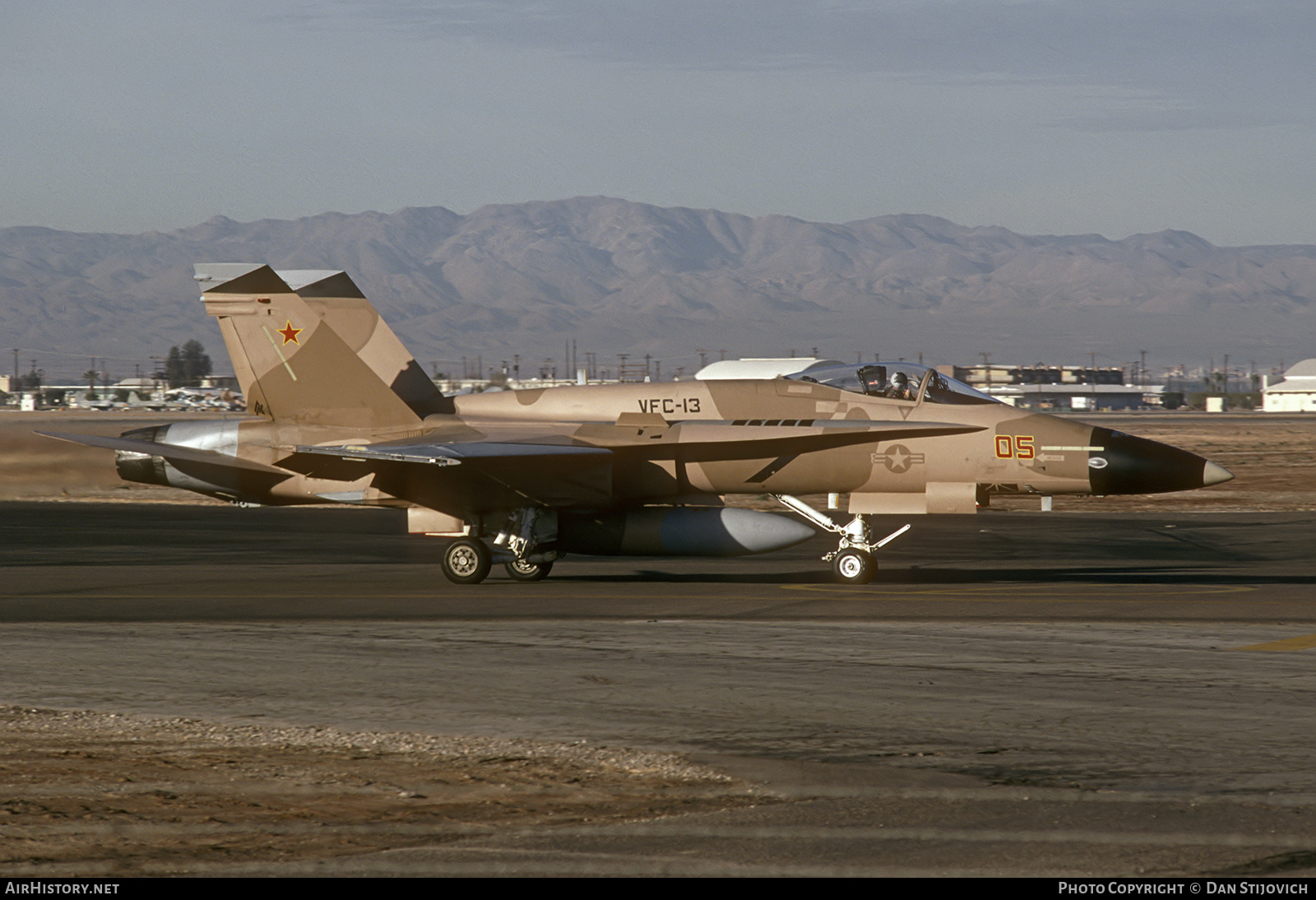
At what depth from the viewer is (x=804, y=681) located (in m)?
10.5

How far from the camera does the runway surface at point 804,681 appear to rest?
628 centimetres

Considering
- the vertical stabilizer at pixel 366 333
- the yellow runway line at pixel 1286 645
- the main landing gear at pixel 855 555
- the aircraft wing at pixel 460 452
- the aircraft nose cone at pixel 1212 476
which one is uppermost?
the vertical stabilizer at pixel 366 333

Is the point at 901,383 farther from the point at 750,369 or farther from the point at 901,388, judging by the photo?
the point at 750,369

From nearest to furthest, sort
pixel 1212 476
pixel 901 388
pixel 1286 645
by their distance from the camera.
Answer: pixel 1286 645 → pixel 1212 476 → pixel 901 388

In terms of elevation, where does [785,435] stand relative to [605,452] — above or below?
above

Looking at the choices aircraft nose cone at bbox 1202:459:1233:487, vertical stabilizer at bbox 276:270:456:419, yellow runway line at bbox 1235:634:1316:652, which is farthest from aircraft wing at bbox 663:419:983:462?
yellow runway line at bbox 1235:634:1316:652

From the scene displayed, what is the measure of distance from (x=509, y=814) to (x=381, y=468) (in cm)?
1170

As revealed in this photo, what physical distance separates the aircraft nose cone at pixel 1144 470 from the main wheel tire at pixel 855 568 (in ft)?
10.3

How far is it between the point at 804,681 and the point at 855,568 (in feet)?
23.0

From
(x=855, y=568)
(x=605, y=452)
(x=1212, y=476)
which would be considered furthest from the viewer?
(x=605, y=452)

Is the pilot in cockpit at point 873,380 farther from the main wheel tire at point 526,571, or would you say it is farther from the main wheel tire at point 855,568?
the main wheel tire at point 526,571

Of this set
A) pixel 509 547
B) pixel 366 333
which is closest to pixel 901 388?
pixel 509 547

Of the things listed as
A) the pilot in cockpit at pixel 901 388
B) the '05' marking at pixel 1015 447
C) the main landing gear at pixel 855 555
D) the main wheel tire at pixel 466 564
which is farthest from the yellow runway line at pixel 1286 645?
the main wheel tire at pixel 466 564
